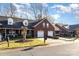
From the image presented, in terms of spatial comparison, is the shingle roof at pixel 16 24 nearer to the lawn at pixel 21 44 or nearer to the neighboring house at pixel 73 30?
the lawn at pixel 21 44

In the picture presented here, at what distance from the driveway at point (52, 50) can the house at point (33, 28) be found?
0.28 metres

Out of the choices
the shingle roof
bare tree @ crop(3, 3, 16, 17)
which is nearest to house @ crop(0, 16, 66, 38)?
the shingle roof

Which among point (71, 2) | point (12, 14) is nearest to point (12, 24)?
point (12, 14)

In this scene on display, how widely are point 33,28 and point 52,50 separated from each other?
0.71 metres

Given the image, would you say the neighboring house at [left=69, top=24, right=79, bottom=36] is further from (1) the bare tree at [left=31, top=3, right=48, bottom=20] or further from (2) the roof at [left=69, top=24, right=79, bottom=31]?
(1) the bare tree at [left=31, top=3, right=48, bottom=20]

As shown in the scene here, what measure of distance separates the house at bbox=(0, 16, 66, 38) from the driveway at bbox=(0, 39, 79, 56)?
0.92 ft

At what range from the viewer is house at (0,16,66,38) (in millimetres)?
9156

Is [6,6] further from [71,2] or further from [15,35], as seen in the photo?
[71,2]

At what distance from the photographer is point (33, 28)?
9.30m

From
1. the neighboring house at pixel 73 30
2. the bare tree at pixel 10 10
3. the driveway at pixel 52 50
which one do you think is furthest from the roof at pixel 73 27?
the bare tree at pixel 10 10

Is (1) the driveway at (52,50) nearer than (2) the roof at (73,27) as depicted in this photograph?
Yes

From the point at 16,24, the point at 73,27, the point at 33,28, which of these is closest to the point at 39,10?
the point at 33,28

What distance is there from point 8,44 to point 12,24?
491 mm

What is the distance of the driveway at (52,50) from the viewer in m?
9.06
